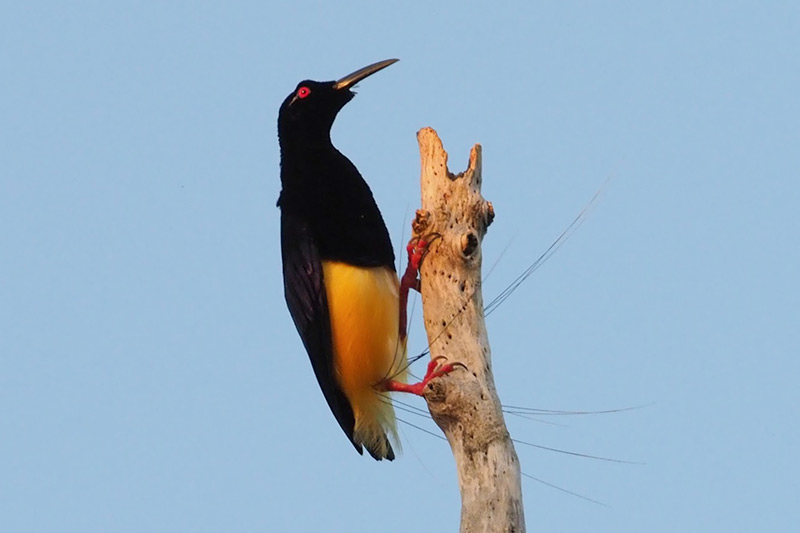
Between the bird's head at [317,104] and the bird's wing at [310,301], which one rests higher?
the bird's head at [317,104]

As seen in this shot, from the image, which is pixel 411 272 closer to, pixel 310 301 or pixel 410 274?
pixel 410 274

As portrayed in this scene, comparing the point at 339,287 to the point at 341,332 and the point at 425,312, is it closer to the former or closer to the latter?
the point at 341,332

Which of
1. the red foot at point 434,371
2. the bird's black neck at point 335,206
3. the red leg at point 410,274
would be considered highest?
the bird's black neck at point 335,206

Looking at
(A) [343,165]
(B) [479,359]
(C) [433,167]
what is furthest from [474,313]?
(A) [343,165]

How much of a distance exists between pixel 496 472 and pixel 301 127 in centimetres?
277

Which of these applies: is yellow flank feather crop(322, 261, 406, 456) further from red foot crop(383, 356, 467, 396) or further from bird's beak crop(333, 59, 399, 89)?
bird's beak crop(333, 59, 399, 89)

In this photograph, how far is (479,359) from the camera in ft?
17.0

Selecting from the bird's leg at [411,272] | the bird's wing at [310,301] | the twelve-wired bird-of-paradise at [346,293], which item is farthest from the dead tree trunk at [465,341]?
the bird's wing at [310,301]

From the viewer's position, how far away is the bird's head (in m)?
6.69

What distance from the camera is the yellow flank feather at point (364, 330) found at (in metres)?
6.16

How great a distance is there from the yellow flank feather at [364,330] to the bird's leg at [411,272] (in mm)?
49

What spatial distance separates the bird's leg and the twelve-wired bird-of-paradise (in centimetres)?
1

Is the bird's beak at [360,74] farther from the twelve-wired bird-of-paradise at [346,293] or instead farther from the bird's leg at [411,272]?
the bird's leg at [411,272]

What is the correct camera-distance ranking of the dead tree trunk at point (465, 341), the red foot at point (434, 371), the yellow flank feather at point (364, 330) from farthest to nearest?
1. the yellow flank feather at point (364, 330)
2. the red foot at point (434, 371)
3. the dead tree trunk at point (465, 341)
